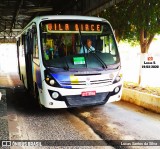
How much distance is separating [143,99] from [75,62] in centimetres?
269

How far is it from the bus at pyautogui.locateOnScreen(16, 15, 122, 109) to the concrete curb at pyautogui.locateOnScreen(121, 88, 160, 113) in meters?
1.14

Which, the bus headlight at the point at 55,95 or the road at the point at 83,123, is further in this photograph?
the bus headlight at the point at 55,95

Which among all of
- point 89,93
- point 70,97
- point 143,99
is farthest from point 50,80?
point 143,99

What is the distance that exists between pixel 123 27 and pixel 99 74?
5106 mm

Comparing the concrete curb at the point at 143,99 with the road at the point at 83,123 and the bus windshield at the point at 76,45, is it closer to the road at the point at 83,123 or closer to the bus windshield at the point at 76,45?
the road at the point at 83,123

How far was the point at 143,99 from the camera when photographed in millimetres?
8336

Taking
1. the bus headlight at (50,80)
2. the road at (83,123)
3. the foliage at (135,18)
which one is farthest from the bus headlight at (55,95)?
the foliage at (135,18)

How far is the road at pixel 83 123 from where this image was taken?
5.65 meters

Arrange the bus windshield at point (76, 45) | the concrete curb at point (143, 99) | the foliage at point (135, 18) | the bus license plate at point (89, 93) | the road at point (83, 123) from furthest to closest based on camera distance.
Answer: the foliage at point (135, 18), the concrete curb at point (143, 99), the bus windshield at point (76, 45), the bus license plate at point (89, 93), the road at point (83, 123)

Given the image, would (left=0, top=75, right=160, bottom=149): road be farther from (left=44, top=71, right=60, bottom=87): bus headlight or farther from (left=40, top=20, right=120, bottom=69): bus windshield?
(left=40, top=20, right=120, bottom=69): bus windshield

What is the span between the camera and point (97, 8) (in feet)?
42.6

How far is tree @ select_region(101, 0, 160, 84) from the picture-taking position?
375 inches

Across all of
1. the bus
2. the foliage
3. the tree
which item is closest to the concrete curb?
the bus

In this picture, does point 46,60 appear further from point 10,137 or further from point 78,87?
point 10,137
